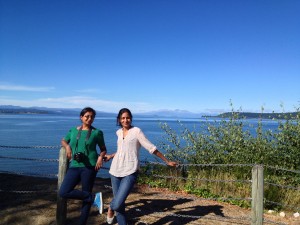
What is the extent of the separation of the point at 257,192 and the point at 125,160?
2.23 m

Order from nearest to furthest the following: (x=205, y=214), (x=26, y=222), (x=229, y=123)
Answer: (x=26, y=222)
(x=205, y=214)
(x=229, y=123)

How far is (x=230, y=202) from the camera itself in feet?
26.9

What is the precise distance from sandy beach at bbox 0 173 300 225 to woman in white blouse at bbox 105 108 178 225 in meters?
1.45

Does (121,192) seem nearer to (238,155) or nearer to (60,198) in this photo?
(60,198)

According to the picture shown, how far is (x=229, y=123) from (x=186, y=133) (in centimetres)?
222

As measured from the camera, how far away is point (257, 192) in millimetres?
5469

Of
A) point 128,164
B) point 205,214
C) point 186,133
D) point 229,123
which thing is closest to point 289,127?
point 229,123

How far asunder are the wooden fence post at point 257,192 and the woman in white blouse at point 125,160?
1643mm

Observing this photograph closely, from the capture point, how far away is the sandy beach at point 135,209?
246 inches

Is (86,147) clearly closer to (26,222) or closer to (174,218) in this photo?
(26,222)

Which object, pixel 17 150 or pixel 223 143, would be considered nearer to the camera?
pixel 223 143

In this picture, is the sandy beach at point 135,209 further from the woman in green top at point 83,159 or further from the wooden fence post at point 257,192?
the woman in green top at point 83,159

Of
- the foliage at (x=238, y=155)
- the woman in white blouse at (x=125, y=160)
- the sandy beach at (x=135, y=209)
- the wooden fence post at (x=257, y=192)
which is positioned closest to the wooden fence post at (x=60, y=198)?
the sandy beach at (x=135, y=209)

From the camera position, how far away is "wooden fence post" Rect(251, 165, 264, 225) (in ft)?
17.9
